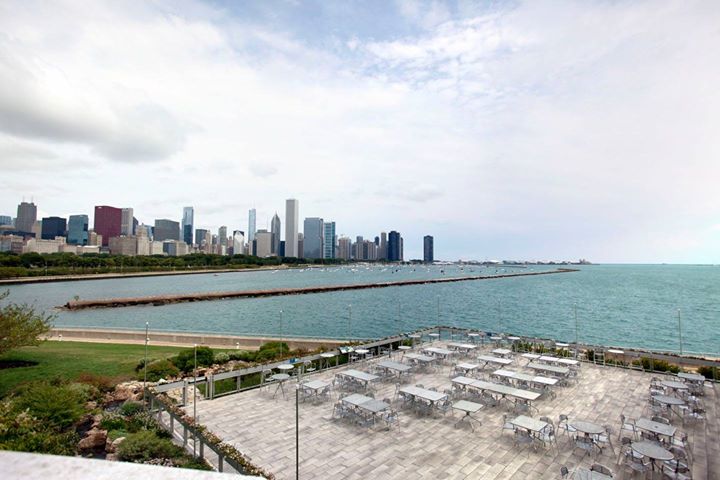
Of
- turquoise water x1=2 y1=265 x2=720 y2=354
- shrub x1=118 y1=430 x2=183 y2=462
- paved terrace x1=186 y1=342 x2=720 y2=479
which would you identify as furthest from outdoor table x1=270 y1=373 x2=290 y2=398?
turquoise water x1=2 y1=265 x2=720 y2=354

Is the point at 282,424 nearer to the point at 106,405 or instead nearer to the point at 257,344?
the point at 106,405

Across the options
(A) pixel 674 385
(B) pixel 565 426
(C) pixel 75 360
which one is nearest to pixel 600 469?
(B) pixel 565 426

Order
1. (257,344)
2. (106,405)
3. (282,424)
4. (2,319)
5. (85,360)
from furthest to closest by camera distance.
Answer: (257,344) < (85,360) < (2,319) < (106,405) < (282,424)

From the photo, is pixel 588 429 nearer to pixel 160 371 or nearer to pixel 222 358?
pixel 160 371

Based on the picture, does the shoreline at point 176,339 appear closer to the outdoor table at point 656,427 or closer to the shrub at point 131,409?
the shrub at point 131,409

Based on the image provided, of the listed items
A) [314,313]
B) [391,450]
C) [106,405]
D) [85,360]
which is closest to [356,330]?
[314,313]

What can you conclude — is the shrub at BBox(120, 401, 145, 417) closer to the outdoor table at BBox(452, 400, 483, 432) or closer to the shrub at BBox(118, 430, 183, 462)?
the shrub at BBox(118, 430, 183, 462)

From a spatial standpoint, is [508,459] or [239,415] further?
[239,415]

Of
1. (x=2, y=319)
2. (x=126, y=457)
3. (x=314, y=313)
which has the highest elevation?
(x=2, y=319)

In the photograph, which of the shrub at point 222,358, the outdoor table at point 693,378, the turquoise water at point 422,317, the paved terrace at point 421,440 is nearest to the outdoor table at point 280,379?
the paved terrace at point 421,440
